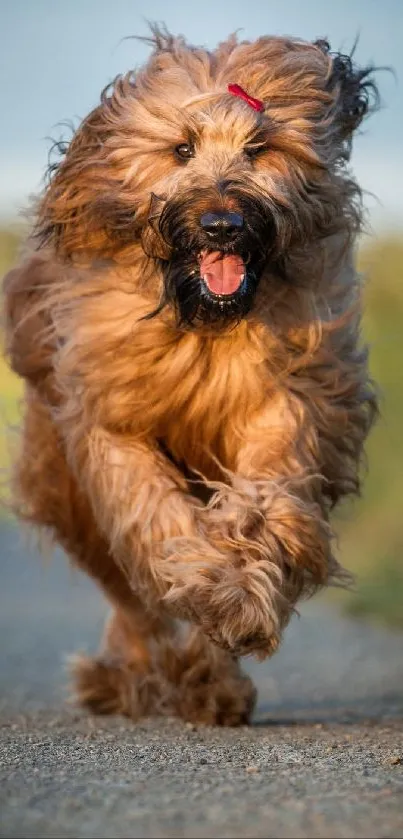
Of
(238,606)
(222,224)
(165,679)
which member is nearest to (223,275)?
(222,224)

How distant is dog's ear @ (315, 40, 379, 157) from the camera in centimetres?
483

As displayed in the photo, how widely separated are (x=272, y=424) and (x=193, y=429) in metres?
0.23

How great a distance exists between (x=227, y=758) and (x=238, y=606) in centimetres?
48

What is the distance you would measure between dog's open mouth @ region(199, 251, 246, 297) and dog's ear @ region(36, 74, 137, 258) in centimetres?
36

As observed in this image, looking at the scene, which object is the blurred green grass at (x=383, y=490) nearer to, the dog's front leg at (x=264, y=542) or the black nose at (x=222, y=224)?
the dog's front leg at (x=264, y=542)

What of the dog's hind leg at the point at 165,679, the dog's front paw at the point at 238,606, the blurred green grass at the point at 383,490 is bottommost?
the dog's hind leg at the point at 165,679

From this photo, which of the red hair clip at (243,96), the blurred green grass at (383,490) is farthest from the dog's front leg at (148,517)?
the blurred green grass at (383,490)

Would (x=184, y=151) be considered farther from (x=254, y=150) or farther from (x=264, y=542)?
(x=264, y=542)

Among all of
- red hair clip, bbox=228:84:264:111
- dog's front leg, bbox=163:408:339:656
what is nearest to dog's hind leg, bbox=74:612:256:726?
dog's front leg, bbox=163:408:339:656

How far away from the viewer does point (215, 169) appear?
439 centimetres

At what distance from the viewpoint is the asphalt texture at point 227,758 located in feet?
9.70

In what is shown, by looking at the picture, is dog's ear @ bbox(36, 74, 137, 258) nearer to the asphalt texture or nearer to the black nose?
the black nose

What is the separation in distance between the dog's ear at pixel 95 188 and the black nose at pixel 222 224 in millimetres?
417

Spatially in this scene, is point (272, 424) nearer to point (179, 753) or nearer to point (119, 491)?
point (119, 491)
